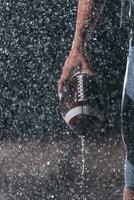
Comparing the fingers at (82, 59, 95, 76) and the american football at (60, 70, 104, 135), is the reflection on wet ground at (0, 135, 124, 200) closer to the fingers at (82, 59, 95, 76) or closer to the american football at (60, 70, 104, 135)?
the american football at (60, 70, 104, 135)

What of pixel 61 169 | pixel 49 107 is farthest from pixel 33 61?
pixel 61 169

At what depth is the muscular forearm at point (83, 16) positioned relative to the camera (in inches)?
Answer: 65.0

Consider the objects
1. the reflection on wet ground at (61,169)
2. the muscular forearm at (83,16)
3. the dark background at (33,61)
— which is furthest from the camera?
the dark background at (33,61)

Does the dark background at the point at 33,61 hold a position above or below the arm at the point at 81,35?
above

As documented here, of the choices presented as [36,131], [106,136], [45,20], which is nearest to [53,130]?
[36,131]

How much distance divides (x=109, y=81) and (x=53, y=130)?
0.32 m

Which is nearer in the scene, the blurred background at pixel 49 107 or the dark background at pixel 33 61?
the blurred background at pixel 49 107

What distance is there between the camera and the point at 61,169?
2365 millimetres

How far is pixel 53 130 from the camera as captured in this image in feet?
8.16

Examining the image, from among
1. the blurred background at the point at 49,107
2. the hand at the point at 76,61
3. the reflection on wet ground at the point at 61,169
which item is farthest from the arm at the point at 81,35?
the reflection on wet ground at the point at 61,169

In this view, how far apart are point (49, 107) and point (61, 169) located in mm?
275

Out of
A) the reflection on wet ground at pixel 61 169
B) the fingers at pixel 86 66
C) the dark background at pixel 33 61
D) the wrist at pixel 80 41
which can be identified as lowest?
the reflection on wet ground at pixel 61 169

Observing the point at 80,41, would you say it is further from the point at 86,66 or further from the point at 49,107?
the point at 49,107

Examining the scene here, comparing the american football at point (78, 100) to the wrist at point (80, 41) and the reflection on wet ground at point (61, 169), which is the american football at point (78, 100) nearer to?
the wrist at point (80, 41)
